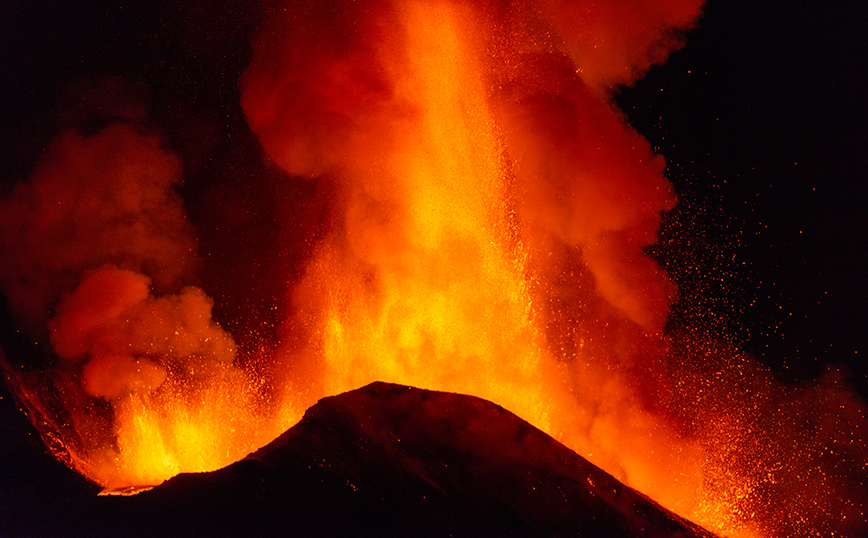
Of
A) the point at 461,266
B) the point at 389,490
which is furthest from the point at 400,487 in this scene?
the point at 461,266

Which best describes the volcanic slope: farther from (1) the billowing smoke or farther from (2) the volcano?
(1) the billowing smoke

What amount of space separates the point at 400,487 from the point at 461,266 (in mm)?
6844

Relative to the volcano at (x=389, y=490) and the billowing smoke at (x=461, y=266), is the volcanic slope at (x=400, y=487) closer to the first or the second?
the volcano at (x=389, y=490)

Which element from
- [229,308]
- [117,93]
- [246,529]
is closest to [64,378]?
[229,308]

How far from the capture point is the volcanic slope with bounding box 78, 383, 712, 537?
19.4 feet

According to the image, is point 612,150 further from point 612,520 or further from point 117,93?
point 117,93

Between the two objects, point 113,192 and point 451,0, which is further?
point 113,192

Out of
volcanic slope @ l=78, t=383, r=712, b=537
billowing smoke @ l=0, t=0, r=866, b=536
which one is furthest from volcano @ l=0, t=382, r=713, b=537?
billowing smoke @ l=0, t=0, r=866, b=536

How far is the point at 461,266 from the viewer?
12.7m

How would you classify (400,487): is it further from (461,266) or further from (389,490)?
(461,266)

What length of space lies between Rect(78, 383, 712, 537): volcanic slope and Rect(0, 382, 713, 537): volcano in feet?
0.04

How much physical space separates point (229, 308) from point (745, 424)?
35.4ft

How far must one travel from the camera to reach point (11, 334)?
12922 millimetres

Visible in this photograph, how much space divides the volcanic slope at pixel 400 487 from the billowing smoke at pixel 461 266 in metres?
4.97
